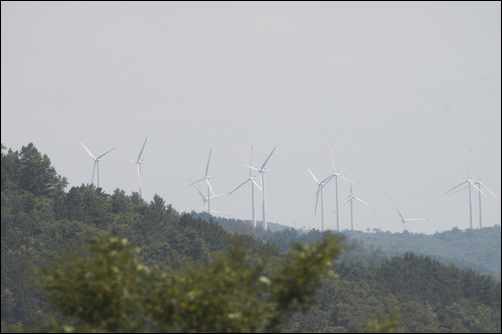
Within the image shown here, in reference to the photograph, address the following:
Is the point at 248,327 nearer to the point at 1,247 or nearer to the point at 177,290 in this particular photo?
the point at 177,290

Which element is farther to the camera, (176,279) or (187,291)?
(176,279)

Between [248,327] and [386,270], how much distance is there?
85.6 m

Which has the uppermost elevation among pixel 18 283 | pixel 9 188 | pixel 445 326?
pixel 9 188

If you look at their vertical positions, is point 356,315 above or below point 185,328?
below

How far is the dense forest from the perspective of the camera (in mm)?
23172

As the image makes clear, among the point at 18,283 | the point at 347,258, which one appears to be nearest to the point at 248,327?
the point at 18,283

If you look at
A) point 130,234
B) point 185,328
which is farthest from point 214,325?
point 130,234

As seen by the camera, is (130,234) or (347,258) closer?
(130,234)

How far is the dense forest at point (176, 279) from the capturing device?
23172 mm

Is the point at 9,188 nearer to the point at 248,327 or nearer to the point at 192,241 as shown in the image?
the point at 192,241

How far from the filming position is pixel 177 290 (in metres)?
23.7

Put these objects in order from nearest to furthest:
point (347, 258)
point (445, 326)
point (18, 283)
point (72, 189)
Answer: point (18, 283) < point (445, 326) < point (72, 189) < point (347, 258)

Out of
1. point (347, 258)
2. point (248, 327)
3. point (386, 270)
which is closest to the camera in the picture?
point (248, 327)

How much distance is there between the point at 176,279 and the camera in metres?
25.0
